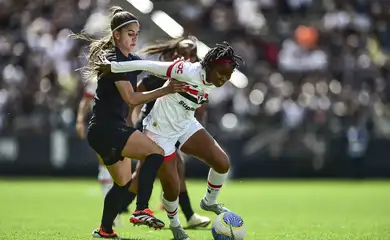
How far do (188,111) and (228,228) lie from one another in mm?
1367

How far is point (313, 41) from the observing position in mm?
20891

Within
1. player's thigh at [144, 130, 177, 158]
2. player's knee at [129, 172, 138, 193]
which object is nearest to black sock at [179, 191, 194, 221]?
player's knee at [129, 172, 138, 193]

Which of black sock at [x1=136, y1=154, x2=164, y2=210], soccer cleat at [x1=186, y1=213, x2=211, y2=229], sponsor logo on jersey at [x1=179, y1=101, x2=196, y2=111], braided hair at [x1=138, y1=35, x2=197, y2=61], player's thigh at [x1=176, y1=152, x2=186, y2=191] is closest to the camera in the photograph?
black sock at [x1=136, y1=154, x2=164, y2=210]

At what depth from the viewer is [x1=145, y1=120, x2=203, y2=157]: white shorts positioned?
321 inches

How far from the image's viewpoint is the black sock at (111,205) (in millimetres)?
8008

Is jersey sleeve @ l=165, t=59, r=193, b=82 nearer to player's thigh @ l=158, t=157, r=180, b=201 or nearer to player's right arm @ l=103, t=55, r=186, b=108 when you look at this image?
player's right arm @ l=103, t=55, r=186, b=108

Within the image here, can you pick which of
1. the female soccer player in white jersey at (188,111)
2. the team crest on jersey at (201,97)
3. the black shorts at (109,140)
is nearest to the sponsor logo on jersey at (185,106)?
the female soccer player in white jersey at (188,111)

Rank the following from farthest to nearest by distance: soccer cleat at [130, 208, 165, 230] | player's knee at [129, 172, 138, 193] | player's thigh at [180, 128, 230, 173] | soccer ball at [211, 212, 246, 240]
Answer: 1. player's knee at [129, 172, 138, 193]
2. player's thigh at [180, 128, 230, 173]
3. soccer ball at [211, 212, 246, 240]
4. soccer cleat at [130, 208, 165, 230]

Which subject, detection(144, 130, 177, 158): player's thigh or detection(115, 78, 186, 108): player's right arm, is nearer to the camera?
detection(115, 78, 186, 108): player's right arm

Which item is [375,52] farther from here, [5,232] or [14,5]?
[5,232]

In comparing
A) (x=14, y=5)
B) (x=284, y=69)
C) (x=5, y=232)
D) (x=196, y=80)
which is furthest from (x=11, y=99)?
(x=196, y=80)

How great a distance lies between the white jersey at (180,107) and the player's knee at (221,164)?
495 mm

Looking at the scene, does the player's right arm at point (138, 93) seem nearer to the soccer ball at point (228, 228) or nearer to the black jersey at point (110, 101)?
the black jersey at point (110, 101)

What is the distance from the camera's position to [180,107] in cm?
826
